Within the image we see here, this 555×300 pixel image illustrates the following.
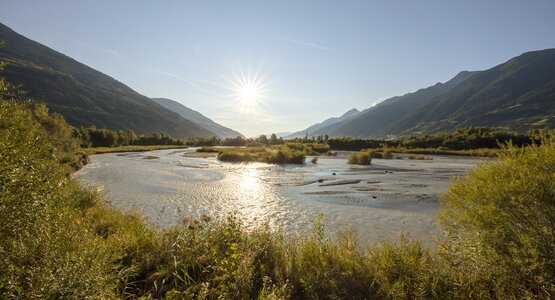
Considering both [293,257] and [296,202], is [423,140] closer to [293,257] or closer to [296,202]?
[296,202]

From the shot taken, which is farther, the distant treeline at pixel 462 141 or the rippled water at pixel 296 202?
the distant treeline at pixel 462 141

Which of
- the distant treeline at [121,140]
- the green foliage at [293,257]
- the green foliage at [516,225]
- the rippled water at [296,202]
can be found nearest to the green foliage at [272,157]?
the rippled water at [296,202]

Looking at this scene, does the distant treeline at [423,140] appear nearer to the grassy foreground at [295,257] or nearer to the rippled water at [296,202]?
the rippled water at [296,202]

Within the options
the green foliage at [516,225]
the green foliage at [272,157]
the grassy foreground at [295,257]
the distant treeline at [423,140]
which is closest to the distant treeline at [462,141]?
the distant treeline at [423,140]

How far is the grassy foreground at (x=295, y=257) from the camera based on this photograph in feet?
13.9

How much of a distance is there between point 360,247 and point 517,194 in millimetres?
4237

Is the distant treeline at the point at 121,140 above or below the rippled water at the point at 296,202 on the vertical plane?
above

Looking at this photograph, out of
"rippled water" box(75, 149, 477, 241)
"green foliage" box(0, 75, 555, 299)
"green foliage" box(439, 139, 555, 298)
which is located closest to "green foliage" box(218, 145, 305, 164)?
"rippled water" box(75, 149, 477, 241)

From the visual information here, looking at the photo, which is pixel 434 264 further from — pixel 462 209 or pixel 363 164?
pixel 363 164

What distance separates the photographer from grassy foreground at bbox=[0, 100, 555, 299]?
423 cm

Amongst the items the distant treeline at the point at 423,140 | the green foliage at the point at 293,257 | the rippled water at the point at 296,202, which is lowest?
the rippled water at the point at 296,202

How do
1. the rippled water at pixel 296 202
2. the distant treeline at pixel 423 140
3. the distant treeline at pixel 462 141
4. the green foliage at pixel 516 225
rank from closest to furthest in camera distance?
the green foliage at pixel 516 225, the rippled water at pixel 296 202, the distant treeline at pixel 462 141, the distant treeline at pixel 423 140

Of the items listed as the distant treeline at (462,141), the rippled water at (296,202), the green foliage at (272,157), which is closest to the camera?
the rippled water at (296,202)

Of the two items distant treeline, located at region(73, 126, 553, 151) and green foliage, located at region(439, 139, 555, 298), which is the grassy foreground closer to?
green foliage, located at region(439, 139, 555, 298)
